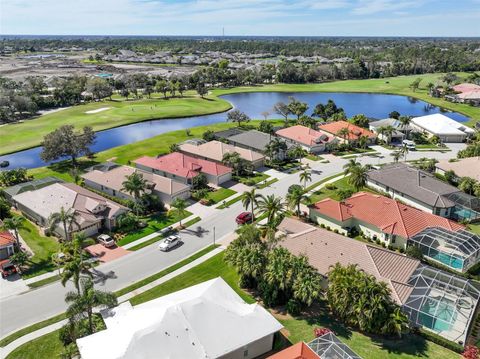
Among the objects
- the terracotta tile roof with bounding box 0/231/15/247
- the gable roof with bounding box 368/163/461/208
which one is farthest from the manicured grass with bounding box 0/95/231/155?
the gable roof with bounding box 368/163/461/208

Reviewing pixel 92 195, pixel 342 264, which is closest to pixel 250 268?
pixel 342 264

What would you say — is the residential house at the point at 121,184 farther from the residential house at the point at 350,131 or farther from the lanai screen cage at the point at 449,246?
the residential house at the point at 350,131

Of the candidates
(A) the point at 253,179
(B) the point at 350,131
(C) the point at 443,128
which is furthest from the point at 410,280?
(C) the point at 443,128

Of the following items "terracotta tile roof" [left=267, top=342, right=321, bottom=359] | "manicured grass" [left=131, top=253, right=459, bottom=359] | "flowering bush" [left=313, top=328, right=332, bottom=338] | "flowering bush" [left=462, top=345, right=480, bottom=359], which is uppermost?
"terracotta tile roof" [left=267, top=342, right=321, bottom=359]

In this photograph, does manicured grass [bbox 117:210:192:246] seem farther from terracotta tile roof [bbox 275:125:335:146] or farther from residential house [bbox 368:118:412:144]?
residential house [bbox 368:118:412:144]

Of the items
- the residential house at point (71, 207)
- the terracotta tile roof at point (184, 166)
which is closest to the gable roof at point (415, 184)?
the terracotta tile roof at point (184, 166)

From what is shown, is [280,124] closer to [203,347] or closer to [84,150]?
[84,150]

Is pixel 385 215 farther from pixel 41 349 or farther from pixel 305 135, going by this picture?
pixel 305 135
